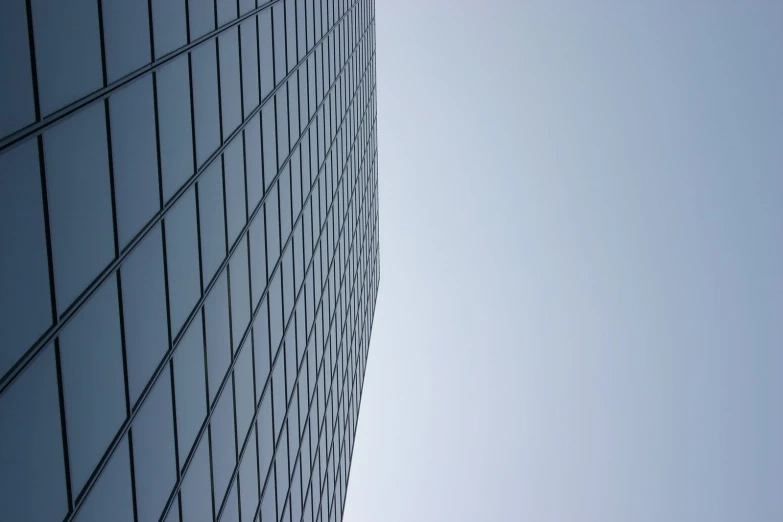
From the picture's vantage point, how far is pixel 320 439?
29.0 metres

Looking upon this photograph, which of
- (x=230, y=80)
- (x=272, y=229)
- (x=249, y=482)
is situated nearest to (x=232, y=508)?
(x=249, y=482)

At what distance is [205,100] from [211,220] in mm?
2499

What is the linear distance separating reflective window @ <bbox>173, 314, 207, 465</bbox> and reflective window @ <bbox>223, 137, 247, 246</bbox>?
3.01m

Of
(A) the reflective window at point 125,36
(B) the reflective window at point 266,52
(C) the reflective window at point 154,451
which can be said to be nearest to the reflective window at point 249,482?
(C) the reflective window at point 154,451

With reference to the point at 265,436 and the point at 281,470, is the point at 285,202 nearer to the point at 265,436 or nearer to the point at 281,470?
the point at 265,436

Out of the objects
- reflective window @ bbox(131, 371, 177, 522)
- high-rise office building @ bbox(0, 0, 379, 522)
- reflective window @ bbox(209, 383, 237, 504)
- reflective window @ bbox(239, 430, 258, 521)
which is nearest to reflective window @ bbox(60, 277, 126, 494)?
high-rise office building @ bbox(0, 0, 379, 522)

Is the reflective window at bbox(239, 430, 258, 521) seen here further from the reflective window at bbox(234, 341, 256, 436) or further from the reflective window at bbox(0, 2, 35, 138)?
the reflective window at bbox(0, 2, 35, 138)

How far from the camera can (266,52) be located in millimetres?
19953

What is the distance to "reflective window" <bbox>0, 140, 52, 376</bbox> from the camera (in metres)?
7.62

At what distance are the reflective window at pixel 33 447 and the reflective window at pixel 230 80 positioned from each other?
351 inches

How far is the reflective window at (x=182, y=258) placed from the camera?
12.9m

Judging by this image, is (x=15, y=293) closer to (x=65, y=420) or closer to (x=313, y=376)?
(x=65, y=420)

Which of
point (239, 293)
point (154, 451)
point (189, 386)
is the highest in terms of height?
point (239, 293)

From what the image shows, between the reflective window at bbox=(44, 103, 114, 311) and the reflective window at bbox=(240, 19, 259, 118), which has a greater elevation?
the reflective window at bbox=(240, 19, 259, 118)
